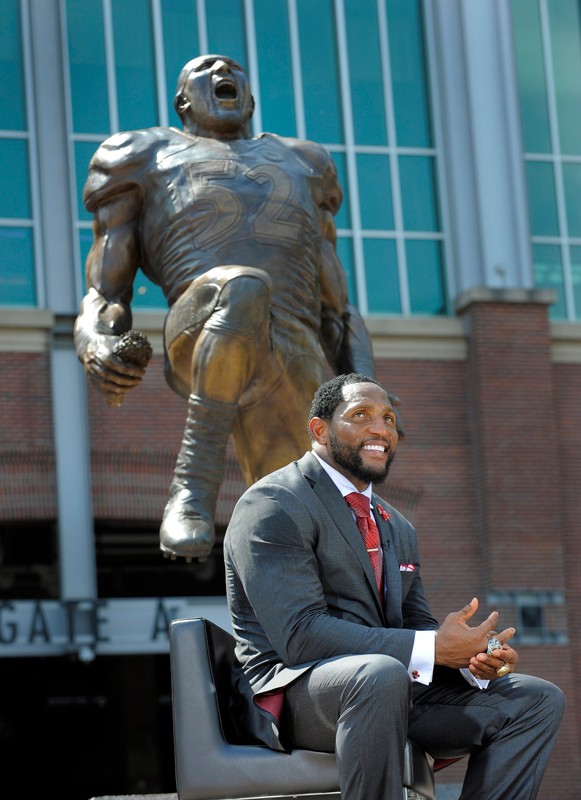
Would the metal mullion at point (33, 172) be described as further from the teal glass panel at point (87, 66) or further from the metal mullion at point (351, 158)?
the metal mullion at point (351, 158)

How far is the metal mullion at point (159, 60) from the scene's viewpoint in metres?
15.0

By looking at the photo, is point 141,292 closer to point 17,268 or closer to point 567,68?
point 17,268

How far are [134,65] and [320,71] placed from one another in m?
2.04

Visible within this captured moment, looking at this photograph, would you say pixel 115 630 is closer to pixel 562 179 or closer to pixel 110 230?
pixel 562 179

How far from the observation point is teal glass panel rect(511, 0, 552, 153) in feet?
53.5

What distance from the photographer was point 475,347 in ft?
51.2

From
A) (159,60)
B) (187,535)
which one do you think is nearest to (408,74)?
(159,60)

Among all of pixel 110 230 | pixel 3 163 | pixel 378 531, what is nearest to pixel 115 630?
pixel 3 163

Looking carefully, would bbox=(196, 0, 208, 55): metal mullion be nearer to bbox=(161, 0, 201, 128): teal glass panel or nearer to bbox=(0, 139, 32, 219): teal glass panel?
bbox=(161, 0, 201, 128): teal glass panel


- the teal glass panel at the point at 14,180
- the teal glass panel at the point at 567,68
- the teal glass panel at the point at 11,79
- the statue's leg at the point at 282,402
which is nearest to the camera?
the statue's leg at the point at 282,402

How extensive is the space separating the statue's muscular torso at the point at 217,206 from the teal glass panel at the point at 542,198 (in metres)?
11.2

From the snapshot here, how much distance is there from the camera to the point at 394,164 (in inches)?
621

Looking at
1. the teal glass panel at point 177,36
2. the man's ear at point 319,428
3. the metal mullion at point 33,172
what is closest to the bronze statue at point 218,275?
the man's ear at point 319,428

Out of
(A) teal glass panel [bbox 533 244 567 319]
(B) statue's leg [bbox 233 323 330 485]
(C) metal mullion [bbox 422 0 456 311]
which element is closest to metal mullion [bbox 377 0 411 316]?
(C) metal mullion [bbox 422 0 456 311]
